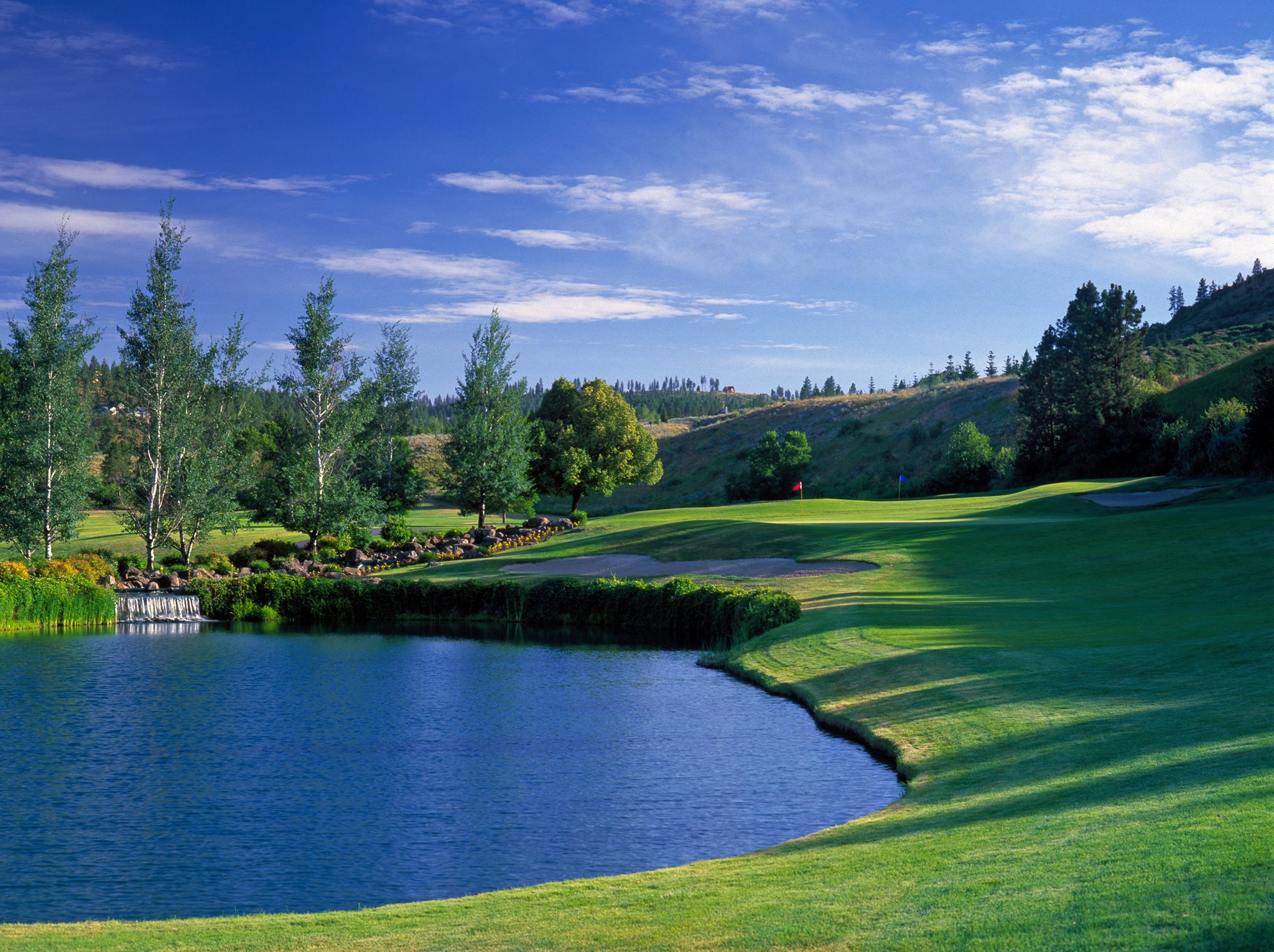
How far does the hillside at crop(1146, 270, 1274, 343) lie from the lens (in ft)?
366

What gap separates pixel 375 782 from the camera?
14.1 metres

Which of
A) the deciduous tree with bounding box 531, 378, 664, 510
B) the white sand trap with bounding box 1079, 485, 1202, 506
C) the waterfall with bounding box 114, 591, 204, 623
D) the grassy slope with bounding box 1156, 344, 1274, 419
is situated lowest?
the waterfall with bounding box 114, 591, 204, 623

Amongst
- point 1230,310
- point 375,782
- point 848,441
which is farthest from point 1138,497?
point 1230,310

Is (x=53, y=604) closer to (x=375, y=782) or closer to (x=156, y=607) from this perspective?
(x=156, y=607)

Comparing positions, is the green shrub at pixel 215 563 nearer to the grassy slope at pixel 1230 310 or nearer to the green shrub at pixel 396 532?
the green shrub at pixel 396 532

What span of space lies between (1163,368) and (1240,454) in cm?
4615

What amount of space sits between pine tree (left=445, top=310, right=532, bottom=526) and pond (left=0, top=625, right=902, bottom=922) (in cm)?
2735

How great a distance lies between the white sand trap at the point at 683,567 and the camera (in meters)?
31.4

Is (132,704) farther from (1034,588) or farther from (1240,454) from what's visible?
(1240,454)

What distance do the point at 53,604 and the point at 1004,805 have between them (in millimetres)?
30484

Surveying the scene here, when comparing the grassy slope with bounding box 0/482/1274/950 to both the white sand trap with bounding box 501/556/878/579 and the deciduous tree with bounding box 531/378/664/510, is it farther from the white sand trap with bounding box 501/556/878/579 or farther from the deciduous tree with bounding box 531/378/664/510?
the deciduous tree with bounding box 531/378/664/510

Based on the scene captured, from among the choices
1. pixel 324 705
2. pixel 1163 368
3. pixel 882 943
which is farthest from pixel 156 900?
pixel 1163 368

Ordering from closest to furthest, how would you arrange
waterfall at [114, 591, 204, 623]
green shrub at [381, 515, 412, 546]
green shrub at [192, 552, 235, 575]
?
waterfall at [114, 591, 204, 623]
green shrub at [192, 552, 235, 575]
green shrub at [381, 515, 412, 546]

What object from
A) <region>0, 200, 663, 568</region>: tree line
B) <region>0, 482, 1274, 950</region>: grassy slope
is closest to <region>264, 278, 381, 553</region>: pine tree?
<region>0, 200, 663, 568</region>: tree line
